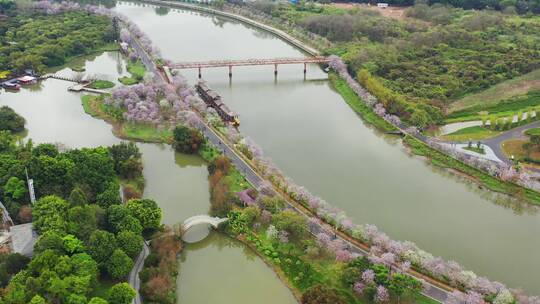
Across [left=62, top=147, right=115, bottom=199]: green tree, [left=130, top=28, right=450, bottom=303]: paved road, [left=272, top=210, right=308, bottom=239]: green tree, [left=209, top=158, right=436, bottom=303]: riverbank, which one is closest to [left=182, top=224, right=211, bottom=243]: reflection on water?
[left=209, top=158, right=436, bottom=303]: riverbank

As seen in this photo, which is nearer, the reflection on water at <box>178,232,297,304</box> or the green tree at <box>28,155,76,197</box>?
the reflection on water at <box>178,232,297,304</box>

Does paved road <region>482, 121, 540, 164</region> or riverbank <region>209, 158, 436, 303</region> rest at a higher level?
paved road <region>482, 121, 540, 164</region>

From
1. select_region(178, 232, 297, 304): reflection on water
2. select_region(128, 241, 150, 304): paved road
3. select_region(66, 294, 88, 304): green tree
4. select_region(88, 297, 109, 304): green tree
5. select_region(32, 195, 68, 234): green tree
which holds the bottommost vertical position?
select_region(178, 232, 297, 304): reflection on water

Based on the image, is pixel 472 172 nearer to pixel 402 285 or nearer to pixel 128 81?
pixel 402 285

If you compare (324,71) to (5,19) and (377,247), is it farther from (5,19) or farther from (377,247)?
(5,19)

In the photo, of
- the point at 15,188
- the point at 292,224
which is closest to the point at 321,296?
the point at 292,224

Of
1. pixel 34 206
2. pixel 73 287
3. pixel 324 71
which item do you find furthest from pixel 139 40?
pixel 73 287

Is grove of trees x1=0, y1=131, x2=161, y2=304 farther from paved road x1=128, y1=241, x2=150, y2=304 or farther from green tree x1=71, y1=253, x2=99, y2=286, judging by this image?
paved road x1=128, y1=241, x2=150, y2=304
